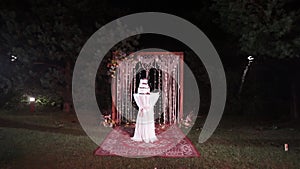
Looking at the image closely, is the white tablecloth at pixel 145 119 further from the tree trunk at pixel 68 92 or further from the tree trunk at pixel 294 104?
the tree trunk at pixel 294 104

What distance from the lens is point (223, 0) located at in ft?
19.8

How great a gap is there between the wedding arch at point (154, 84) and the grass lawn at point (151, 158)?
104 cm

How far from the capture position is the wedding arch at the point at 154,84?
297 inches

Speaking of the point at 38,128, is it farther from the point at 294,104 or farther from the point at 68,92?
the point at 294,104

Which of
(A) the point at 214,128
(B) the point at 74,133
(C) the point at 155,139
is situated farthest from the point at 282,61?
(B) the point at 74,133

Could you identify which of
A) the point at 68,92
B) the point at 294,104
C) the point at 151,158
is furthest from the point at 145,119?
the point at 294,104

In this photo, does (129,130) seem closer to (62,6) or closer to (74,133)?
(74,133)

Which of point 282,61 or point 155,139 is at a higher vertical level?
point 282,61

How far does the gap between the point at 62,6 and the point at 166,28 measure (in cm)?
289

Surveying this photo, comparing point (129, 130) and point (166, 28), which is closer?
point (129, 130)

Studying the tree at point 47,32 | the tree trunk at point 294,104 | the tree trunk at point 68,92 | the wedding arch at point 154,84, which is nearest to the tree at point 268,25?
the wedding arch at point 154,84

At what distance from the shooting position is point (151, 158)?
4.55 m

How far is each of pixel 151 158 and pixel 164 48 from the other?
483 cm

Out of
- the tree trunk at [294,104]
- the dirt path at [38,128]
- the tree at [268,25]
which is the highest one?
the tree at [268,25]
